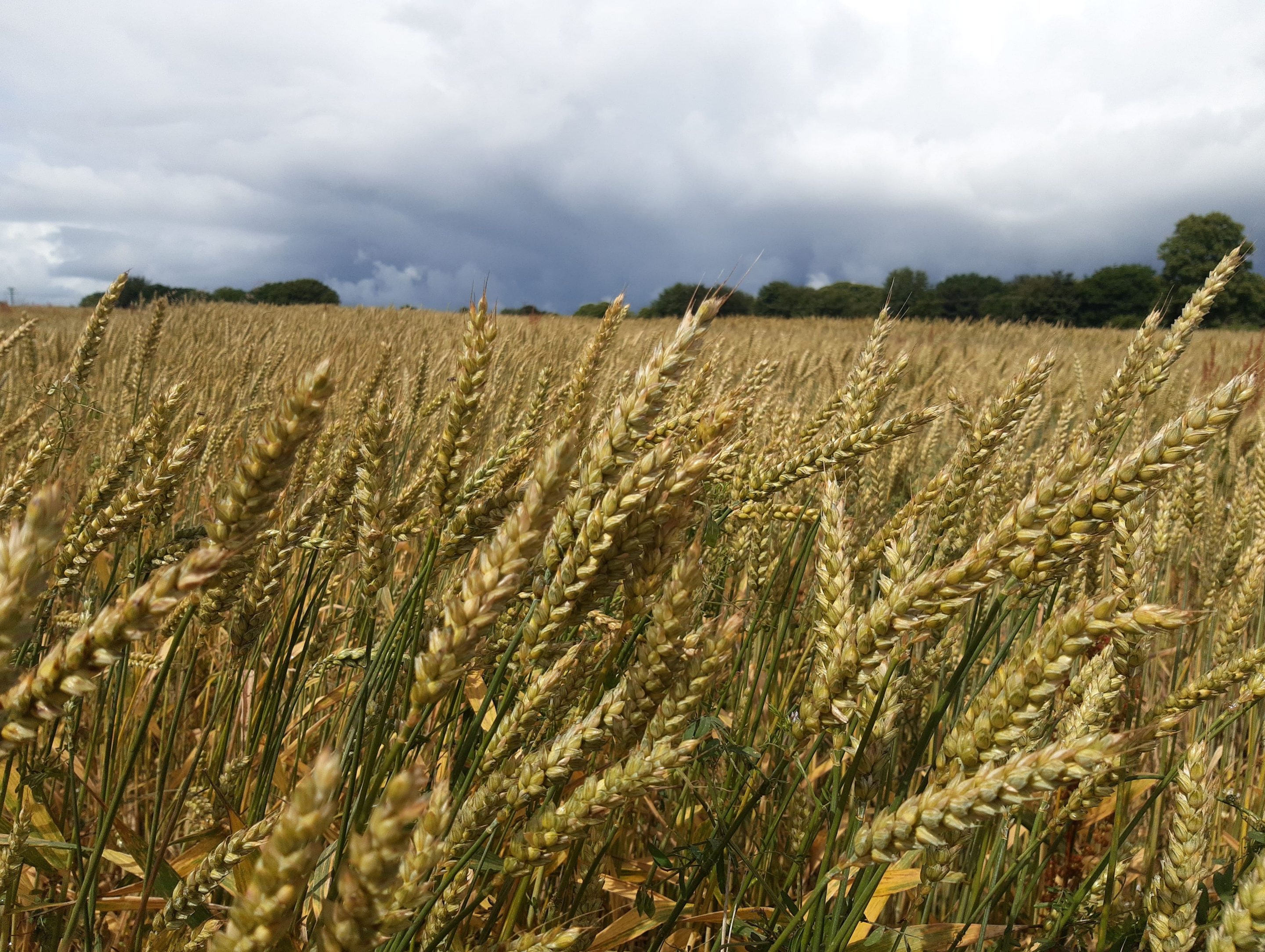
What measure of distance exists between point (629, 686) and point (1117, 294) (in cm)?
6114

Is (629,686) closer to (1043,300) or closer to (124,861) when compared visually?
(124,861)

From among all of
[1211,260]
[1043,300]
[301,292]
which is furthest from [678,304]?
[1211,260]

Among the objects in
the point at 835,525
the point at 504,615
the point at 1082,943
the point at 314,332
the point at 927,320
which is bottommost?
the point at 1082,943

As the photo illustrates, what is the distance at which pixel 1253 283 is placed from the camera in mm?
48438

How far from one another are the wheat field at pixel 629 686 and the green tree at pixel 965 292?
193ft

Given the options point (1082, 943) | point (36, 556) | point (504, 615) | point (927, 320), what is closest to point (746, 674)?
point (1082, 943)

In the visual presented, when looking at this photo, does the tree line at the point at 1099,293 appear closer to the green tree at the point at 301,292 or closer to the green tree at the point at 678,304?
the green tree at the point at 678,304

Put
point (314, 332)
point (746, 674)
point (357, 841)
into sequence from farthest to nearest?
point (314, 332), point (746, 674), point (357, 841)

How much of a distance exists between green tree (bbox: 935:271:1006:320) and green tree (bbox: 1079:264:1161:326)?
→ 6.05m

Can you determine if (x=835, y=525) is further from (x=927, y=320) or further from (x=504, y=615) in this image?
(x=927, y=320)

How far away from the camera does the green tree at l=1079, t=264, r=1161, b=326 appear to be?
50.2 meters

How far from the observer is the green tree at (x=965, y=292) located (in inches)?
2215

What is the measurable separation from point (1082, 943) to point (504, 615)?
1.35 meters

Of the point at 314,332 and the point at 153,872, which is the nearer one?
the point at 153,872
